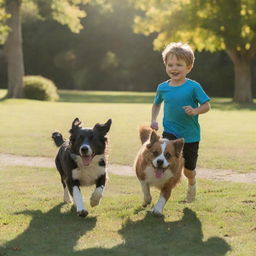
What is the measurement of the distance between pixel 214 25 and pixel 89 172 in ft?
104

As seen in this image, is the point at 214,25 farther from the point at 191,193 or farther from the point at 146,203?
the point at 146,203

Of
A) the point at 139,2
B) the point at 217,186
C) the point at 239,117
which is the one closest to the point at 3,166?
the point at 217,186

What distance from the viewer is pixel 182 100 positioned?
8008 mm

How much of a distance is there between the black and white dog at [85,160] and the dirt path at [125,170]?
11.4ft

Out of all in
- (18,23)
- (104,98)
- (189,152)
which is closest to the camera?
(189,152)

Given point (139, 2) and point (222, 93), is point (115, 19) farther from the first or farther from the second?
point (139, 2)

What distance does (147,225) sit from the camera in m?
7.04

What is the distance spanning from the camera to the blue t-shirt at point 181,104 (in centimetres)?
800

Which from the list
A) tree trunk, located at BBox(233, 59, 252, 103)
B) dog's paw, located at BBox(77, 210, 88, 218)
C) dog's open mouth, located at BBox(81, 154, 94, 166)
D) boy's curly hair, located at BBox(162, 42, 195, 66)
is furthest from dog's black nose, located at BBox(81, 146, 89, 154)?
tree trunk, located at BBox(233, 59, 252, 103)

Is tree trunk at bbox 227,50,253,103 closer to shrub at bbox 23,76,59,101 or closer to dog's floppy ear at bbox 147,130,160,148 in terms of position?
shrub at bbox 23,76,59,101

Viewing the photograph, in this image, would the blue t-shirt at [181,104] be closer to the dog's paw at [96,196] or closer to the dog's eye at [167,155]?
the dog's eye at [167,155]

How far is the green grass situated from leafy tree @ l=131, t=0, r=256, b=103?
2962 centimetres

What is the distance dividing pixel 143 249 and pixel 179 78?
112 inches

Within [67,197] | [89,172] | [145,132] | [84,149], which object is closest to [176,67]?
[145,132]
